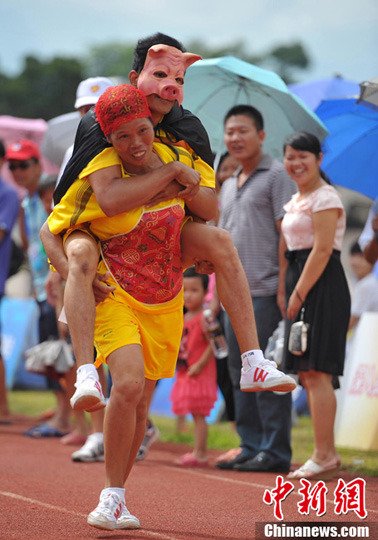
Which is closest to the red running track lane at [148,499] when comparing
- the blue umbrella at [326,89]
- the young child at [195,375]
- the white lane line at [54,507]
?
the white lane line at [54,507]

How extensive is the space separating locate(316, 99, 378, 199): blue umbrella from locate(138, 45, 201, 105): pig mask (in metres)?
3.61

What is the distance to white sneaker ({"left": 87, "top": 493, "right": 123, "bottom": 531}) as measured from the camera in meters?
5.73

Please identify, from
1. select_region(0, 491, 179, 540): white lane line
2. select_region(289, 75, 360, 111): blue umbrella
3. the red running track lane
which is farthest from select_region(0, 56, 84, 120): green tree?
select_region(0, 491, 179, 540): white lane line

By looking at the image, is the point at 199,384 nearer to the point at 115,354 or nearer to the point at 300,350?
the point at 300,350

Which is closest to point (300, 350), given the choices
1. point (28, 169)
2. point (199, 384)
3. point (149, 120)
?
point (199, 384)

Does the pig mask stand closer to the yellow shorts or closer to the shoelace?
the yellow shorts

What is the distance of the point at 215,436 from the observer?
11.4m

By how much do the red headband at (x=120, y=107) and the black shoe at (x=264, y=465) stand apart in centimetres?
378

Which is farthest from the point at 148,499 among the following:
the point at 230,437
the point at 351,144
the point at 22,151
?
the point at 22,151

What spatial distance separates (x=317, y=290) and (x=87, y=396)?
313 cm

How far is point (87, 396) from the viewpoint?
5.55 m

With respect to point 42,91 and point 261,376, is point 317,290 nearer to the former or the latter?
point 261,376

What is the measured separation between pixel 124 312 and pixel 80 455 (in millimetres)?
3439

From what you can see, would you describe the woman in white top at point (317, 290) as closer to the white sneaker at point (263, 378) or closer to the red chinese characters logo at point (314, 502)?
the red chinese characters logo at point (314, 502)
